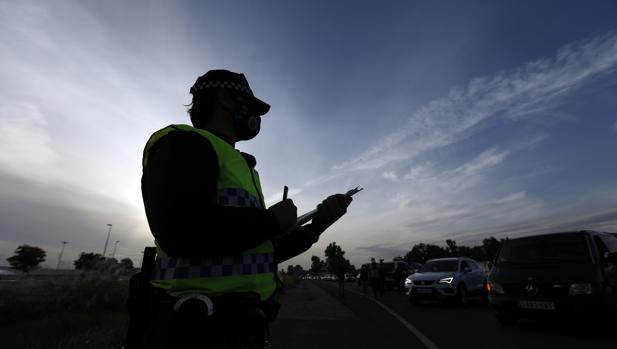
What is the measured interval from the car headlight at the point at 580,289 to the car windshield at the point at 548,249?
2.22 feet

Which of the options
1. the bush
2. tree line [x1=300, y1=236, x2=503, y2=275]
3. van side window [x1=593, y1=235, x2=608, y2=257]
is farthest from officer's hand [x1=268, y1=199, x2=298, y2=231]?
tree line [x1=300, y1=236, x2=503, y2=275]

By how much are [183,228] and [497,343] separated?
659cm

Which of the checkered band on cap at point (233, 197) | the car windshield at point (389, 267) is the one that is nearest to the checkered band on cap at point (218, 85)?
the checkered band on cap at point (233, 197)

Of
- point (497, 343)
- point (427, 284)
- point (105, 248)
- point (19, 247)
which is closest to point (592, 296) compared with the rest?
point (497, 343)

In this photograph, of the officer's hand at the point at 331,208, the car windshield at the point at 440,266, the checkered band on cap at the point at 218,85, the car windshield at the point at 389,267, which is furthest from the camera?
the car windshield at the point at 389,267

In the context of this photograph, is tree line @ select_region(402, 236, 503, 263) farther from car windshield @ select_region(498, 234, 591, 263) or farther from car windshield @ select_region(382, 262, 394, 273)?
car windshield @ select_region(498, 234, 591, 263)

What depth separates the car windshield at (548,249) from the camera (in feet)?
22.3

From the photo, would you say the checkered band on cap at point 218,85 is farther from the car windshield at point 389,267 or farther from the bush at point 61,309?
the car windshield at point 389,267

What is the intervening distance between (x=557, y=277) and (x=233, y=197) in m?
7.09

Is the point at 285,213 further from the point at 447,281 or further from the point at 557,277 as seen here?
the point at 447,281

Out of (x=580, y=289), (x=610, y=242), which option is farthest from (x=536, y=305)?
(x=610, y=242)

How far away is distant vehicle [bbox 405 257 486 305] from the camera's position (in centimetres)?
1168

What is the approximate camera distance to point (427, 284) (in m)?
12.1

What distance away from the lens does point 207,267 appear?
4.37 feet
